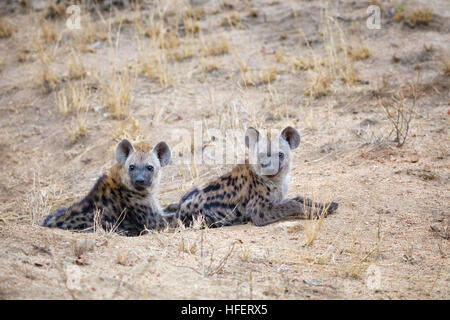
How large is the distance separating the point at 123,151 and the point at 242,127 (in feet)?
7.63

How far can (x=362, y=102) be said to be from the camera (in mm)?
7695

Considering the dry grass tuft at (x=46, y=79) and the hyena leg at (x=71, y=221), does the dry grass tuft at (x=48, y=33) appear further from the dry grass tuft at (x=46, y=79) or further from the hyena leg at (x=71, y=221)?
the hyena leg at (x=71, y=221)

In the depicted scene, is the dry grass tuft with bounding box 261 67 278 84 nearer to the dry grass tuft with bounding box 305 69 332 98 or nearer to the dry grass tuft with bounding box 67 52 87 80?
the dry grass tuft with bounding box 305 69 332 98

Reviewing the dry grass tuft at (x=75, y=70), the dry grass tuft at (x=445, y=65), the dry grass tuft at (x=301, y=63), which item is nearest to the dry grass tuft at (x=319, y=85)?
the dry grass tuft at (x=301, y=63)

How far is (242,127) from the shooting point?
7.21m

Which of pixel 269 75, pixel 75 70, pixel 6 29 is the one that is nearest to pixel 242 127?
pixel 269 75

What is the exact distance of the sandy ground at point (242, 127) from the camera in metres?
3.46

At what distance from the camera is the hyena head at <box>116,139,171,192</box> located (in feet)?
16.9

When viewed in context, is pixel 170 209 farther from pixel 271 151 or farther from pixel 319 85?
pixel 319 85

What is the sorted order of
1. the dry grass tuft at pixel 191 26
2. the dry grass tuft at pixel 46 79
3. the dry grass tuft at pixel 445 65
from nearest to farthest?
1. the dry grass tuft at pixel 445 65
2. the dry grass tuft at pixel 46 79
3. the dry grass tuft at pixel 191 26

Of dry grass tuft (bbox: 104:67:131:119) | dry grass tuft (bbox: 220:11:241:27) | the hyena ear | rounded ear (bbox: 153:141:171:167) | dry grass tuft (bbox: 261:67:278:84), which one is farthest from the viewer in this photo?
dry grass tuft (bbox: 220:11:241:27)

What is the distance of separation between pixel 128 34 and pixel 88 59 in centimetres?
125

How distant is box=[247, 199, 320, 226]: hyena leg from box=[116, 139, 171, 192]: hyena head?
3.30ft

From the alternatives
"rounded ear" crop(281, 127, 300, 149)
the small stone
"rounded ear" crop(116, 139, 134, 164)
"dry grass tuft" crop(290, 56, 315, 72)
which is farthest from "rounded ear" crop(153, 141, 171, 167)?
"dry grass tuft" crop(290, 56, 315, 72)
